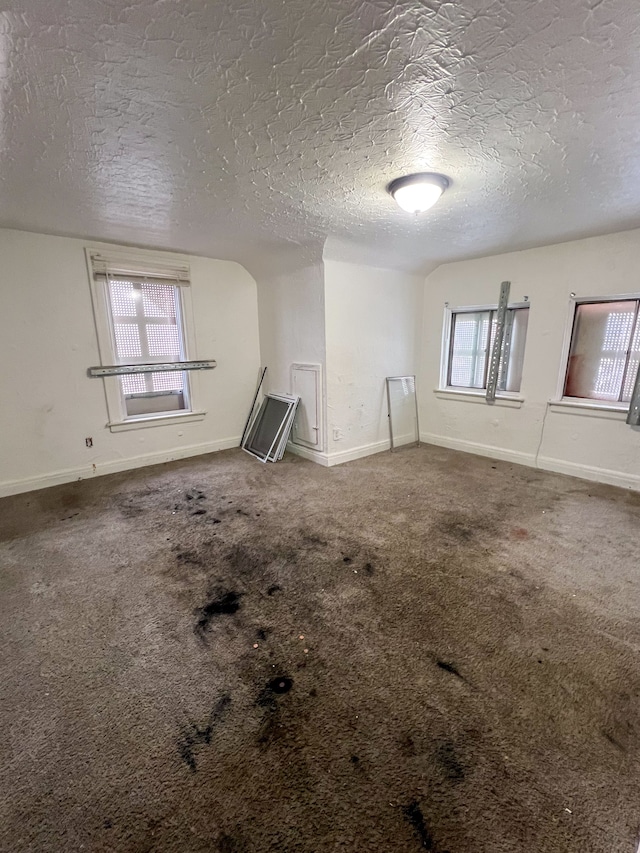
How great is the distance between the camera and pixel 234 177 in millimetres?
2166

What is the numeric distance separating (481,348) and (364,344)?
4.72 feet

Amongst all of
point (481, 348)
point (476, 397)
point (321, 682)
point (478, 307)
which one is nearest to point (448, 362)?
point (481, 348)

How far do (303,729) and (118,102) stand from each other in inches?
101

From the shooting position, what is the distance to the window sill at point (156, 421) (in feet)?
12.7

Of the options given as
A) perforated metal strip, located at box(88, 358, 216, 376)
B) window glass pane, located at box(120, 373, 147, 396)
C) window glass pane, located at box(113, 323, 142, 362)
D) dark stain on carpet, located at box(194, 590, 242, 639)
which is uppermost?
window glass pane, located at box(113, 323, 142, 362)

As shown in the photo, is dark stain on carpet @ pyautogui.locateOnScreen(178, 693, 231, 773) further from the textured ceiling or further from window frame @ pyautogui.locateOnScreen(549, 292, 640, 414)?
window frame @ pyautogui.locateOnScreen(549, 292, 640, 414)

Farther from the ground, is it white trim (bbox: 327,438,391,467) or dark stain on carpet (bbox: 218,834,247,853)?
white trim (bbox: 327,438,391,467)

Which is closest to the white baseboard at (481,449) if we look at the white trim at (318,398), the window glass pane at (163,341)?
the white trim at (318,398)

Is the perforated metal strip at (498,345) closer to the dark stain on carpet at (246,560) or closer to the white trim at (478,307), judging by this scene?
the white trim at (478,307)

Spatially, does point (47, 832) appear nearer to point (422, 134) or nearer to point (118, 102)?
point (118, 102)

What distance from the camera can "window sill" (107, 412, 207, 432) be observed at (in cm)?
386

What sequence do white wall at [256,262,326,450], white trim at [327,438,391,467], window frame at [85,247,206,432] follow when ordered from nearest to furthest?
window frame at [85,247,206,432]
white wall at [256,262,326,450]
white trim at [327,438,391,467]

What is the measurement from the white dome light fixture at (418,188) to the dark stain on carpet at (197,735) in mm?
2815

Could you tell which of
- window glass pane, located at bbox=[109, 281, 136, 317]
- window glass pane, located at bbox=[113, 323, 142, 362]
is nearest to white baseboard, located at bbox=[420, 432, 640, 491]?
window glass pane, located at bbox=[113, 323, 142, 362]
